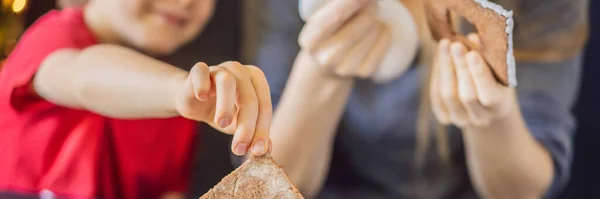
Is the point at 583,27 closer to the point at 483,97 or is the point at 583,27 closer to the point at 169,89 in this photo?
the point at 483,97

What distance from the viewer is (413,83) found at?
94 centimetres

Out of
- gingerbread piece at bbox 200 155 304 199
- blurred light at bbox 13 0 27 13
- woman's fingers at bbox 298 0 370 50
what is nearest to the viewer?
gingerbread piece at bbox 200 155 304 199

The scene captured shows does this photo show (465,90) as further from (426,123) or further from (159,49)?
(159,49)

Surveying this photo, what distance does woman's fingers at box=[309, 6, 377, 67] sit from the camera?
2.79 feet

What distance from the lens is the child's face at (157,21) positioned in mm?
901

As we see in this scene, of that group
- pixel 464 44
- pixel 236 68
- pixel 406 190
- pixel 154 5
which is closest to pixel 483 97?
pixel 464 44

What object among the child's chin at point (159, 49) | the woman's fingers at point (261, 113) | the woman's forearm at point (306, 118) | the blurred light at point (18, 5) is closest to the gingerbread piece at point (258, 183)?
the woman's fingers at point (261, 113)

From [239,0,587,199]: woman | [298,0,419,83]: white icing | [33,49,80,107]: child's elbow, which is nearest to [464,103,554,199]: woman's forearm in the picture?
[239,0,587,199]: woman

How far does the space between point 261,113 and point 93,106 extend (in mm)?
266

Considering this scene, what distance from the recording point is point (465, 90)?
89 centimetres

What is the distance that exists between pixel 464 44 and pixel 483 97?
77mm

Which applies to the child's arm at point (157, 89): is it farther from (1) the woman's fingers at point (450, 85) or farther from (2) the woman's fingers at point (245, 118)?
(1) the woman's fingers at point (450, 85)

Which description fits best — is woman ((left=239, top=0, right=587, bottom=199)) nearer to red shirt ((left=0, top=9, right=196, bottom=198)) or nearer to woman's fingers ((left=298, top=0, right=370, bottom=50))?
woman's fingers ((left=298, top=0, right=370, bottom=50))

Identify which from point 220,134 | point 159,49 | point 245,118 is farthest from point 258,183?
point 159,49
